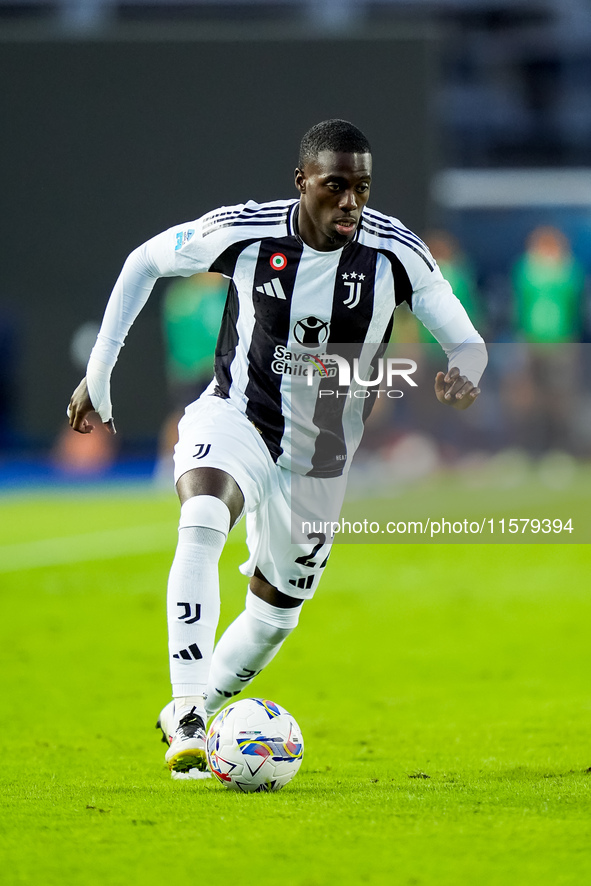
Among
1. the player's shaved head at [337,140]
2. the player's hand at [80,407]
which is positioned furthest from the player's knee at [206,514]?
the player's shaved head at [337,140]

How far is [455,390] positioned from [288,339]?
27.5 inches

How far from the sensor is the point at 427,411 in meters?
16.9

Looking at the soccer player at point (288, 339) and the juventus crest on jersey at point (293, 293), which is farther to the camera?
the juventus crest on jersey at point (293, 293)

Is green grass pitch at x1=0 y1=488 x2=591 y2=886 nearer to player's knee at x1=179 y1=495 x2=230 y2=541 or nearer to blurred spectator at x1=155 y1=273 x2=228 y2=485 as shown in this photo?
player's knee at x1=179 y1=495 x2=230 y2=541

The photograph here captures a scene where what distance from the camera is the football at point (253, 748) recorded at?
14.1 ft

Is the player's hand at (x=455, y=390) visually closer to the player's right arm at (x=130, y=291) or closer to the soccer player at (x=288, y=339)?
the soccer player at (x=288, y=339)

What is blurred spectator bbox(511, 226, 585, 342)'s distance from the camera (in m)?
16.3

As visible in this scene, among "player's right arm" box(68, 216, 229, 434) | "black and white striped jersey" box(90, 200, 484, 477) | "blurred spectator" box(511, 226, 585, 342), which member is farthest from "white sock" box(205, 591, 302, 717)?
"blurred spectator" box(511, 226, 585, 342)

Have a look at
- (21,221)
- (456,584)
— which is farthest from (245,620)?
(21,221)

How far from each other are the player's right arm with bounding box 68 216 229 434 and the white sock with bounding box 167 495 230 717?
0.72 m

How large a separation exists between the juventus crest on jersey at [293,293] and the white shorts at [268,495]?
0.09 m

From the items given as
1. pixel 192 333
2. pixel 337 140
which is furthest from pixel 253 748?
pixel 192 333

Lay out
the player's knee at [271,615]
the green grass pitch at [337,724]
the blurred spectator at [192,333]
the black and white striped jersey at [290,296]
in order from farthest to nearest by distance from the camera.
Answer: the blurred spectator at [192,333] < the player's knee at [271,615] < the black and white striped jersey at [290,296] < the green grass pitch at [337,724]

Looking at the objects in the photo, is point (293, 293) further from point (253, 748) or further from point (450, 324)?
point (253, 748)
